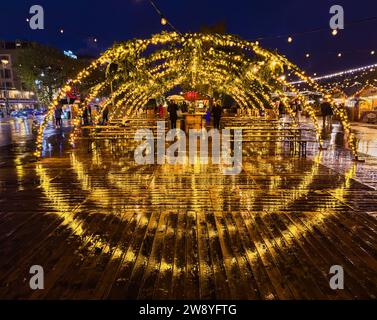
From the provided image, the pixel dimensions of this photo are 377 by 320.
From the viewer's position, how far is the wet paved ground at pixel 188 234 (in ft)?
11.5

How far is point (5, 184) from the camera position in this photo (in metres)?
7.88

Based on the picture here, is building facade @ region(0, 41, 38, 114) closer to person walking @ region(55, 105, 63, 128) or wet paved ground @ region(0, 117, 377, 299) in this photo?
person walking @ region(55, 105, 63, 128)

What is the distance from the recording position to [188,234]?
4.81 meters

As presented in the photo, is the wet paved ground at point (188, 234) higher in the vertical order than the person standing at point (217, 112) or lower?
lower

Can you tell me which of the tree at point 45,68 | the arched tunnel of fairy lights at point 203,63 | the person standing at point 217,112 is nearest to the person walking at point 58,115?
the arched tunnel of fairy lights at point 203,63

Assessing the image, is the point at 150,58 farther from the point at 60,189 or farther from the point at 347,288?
the point at 347,288

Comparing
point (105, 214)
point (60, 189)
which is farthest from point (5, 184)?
point (105, 214)

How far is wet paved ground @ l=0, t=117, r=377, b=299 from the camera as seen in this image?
3490 millimetres

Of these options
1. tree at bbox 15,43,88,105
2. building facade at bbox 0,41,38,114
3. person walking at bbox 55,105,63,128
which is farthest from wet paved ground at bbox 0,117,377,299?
building facade at bbox 0,41,38,114

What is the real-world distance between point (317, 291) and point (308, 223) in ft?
6.43

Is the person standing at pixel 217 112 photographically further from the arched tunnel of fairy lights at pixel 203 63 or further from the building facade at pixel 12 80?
the building facade at pixel 12 80

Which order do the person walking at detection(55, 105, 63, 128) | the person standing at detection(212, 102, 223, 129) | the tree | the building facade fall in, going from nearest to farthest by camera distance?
the person standing at detection(212, 102, 223, 129) → the person walking at detection(55, 105, 63, 128) → the tree → the building facade

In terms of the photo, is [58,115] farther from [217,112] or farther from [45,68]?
[45,68]

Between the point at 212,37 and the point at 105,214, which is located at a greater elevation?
the point at 212,37
